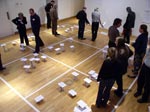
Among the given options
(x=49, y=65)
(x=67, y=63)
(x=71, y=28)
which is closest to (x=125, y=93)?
(x=67, y=63)

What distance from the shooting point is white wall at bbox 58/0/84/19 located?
34.2ft

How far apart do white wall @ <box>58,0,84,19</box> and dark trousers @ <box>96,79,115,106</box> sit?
7.73 meters

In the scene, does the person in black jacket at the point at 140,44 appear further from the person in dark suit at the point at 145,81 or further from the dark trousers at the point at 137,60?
the person in dark suit at the point at 145,81

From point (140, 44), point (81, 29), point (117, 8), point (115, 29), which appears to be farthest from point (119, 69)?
point (117, 8)

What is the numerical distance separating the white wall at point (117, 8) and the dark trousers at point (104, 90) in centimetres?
528

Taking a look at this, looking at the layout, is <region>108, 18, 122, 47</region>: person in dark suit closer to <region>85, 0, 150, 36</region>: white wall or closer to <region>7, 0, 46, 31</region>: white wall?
<region>85, 0, 150, 36</region>: white wall

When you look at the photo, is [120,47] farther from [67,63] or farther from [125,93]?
[67,63]

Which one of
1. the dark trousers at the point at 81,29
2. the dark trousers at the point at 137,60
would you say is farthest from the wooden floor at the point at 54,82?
the dark trousers at the point at 81,29

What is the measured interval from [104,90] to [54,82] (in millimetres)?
1711

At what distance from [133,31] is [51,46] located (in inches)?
165

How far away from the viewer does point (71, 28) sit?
9.23 metres

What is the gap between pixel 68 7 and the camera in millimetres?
10984

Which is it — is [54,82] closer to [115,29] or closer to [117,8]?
[115,29]

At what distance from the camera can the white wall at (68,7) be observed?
10430mm
